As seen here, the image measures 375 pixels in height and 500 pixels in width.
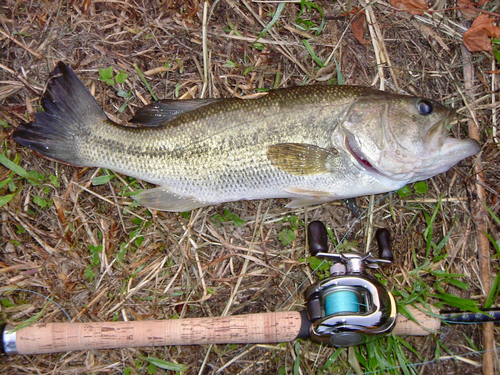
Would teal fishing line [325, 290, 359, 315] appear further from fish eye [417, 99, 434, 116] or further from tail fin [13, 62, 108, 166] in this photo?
tail fin [13, 62, 108, 166]

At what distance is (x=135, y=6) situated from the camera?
3.11 metres

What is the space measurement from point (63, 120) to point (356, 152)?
2246 millimetres

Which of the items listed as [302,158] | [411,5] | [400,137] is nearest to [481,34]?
[411,5]

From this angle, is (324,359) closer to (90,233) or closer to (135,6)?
(90,233)

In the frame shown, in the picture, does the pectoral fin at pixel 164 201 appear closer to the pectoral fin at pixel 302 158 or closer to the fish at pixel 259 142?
the fish at pixel 259 142

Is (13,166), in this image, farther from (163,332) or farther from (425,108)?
(425,108)

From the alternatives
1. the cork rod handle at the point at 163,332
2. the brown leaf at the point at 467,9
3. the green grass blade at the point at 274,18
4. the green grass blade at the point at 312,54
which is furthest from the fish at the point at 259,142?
the brown leaf at the point at 467,9

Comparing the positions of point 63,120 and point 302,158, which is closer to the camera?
point 302,158

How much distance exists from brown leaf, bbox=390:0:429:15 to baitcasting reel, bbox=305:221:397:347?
1.93 m

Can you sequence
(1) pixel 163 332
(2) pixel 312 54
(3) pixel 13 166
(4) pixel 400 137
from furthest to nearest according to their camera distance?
1. (2) pixel 312 54
2. (3) pixel 13 166
3. (1) pixel 163 332
4. (4) pixel 400 137

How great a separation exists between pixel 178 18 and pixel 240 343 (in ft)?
8.87

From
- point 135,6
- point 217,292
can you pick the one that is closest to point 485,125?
point 217,292

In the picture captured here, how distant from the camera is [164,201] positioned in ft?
9.55

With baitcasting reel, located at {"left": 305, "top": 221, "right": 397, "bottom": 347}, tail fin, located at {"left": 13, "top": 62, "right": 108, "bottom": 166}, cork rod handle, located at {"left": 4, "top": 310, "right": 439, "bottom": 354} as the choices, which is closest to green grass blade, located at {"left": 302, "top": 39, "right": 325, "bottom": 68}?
baitcasting reel, located at {"left": 305, "top": 221, "right": 397, "bottom": 347}
